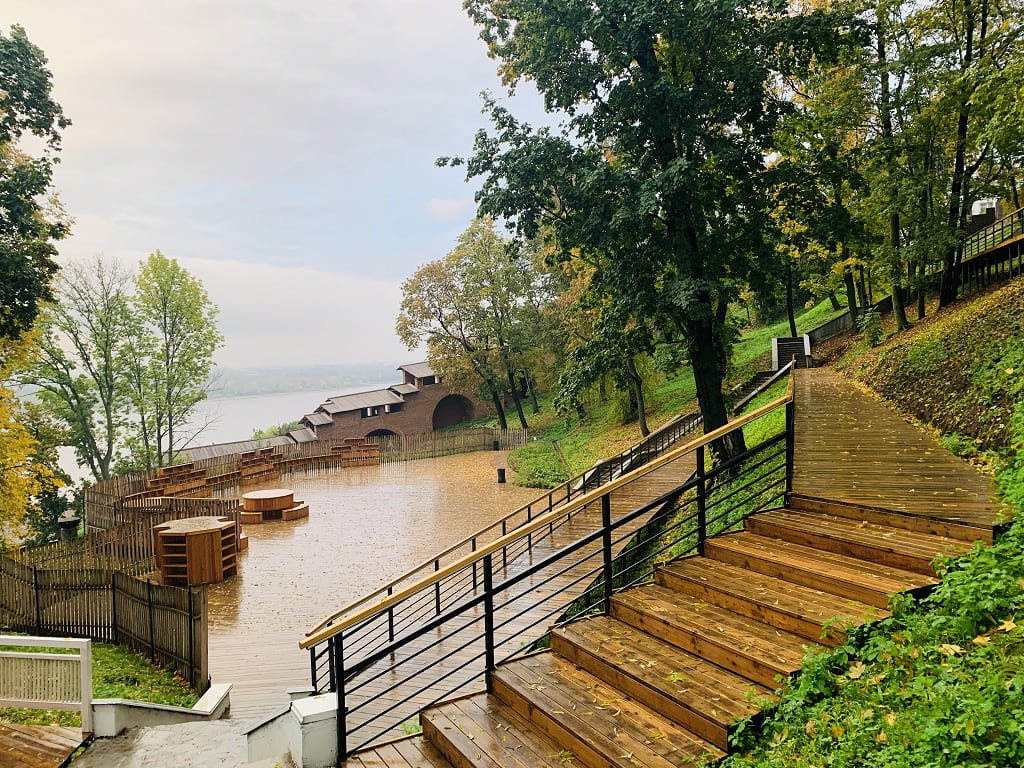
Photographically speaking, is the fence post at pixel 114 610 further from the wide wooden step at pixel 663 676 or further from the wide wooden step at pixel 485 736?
the wide wooden step at pixel 663 676

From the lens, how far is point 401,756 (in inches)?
159

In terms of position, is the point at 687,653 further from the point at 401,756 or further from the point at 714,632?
the point at 401,756

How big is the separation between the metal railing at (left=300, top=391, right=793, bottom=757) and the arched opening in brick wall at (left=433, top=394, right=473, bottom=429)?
31.8 meters

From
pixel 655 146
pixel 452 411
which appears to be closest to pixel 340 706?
pixel 655 146

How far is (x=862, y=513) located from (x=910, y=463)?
1851 mm

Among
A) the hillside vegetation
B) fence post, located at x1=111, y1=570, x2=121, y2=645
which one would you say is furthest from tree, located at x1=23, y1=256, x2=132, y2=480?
the hillside vegetation

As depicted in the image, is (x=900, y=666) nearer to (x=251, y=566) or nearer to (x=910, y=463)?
(x=910, y=463)

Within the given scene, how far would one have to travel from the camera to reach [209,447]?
3164 cm

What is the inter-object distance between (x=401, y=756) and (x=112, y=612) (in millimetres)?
7169

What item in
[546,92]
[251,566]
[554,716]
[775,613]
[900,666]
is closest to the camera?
[900,666]

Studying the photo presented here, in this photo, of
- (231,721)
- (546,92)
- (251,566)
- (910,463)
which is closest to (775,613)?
(910,463)

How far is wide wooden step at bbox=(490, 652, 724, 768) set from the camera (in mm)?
3312

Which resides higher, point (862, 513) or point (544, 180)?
point (544, 180)

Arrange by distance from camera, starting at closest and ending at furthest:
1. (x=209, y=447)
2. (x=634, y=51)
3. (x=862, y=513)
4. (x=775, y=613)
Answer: (x=775, y=613)
(x=862, y=513)
(x=634, y=51)
(x=209, y=447)
